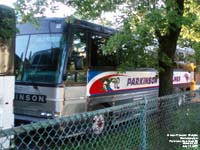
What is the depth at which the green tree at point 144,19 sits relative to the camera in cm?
639

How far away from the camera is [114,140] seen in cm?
440

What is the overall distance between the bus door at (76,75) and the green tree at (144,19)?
1.14 meters

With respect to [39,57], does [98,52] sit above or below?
above

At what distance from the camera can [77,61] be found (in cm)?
837

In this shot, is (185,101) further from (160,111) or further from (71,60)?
(71,60)

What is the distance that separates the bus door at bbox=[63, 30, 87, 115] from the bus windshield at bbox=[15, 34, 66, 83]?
288 millimetres

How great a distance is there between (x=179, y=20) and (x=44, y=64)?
318 cm

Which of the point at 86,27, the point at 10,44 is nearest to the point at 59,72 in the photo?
the point at 86,27

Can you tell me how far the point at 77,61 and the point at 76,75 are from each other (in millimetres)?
324

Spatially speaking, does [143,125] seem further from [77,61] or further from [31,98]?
[31,98]

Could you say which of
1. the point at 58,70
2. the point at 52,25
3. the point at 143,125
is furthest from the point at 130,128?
the point at 52,25

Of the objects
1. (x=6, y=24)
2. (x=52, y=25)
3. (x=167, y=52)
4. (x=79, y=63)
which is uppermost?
(x=52, y=25)

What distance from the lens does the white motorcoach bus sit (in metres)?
8.00

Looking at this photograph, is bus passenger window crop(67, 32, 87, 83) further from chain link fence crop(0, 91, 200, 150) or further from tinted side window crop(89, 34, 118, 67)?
chain link fence crop(0, 91, 200, 150)
